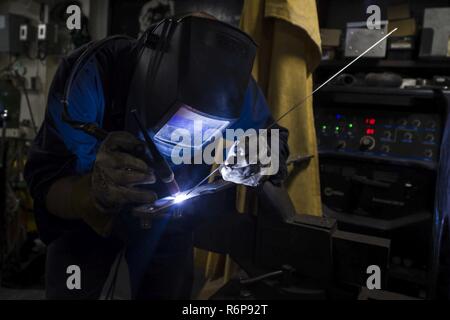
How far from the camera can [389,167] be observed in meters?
1.21

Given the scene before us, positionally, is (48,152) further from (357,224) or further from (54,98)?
(357,224)

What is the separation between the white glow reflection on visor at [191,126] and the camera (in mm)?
518

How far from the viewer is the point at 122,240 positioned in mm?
826

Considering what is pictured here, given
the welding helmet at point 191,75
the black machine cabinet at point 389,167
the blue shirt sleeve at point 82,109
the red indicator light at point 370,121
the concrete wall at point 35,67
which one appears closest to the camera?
the welding helmet at point 191,75

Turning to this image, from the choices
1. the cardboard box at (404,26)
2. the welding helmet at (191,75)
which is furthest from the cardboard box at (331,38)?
the welding helmet at (191,75)

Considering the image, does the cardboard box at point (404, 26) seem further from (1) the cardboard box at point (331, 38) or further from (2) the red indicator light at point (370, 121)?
(2) the red indicator light at point (370, 121)

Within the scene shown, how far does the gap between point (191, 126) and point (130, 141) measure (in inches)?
3.9

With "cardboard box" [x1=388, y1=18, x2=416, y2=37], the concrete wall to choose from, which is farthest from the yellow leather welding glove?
the concrete wall

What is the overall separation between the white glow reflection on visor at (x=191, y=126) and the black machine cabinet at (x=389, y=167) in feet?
2.61

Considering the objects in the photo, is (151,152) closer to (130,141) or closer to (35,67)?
(130,141)

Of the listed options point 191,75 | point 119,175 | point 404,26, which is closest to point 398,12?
point 404,26

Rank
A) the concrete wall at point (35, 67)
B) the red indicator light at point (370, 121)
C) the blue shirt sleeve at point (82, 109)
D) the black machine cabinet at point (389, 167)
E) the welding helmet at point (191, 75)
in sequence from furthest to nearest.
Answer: the concrete wall at point (35, 67)
the red indicator light at point (370, 121)
the black machine cabinet at point (389, 167)
the blue shirt sleeve at point (82, 109)
the welding helmet at point (191, 75)
